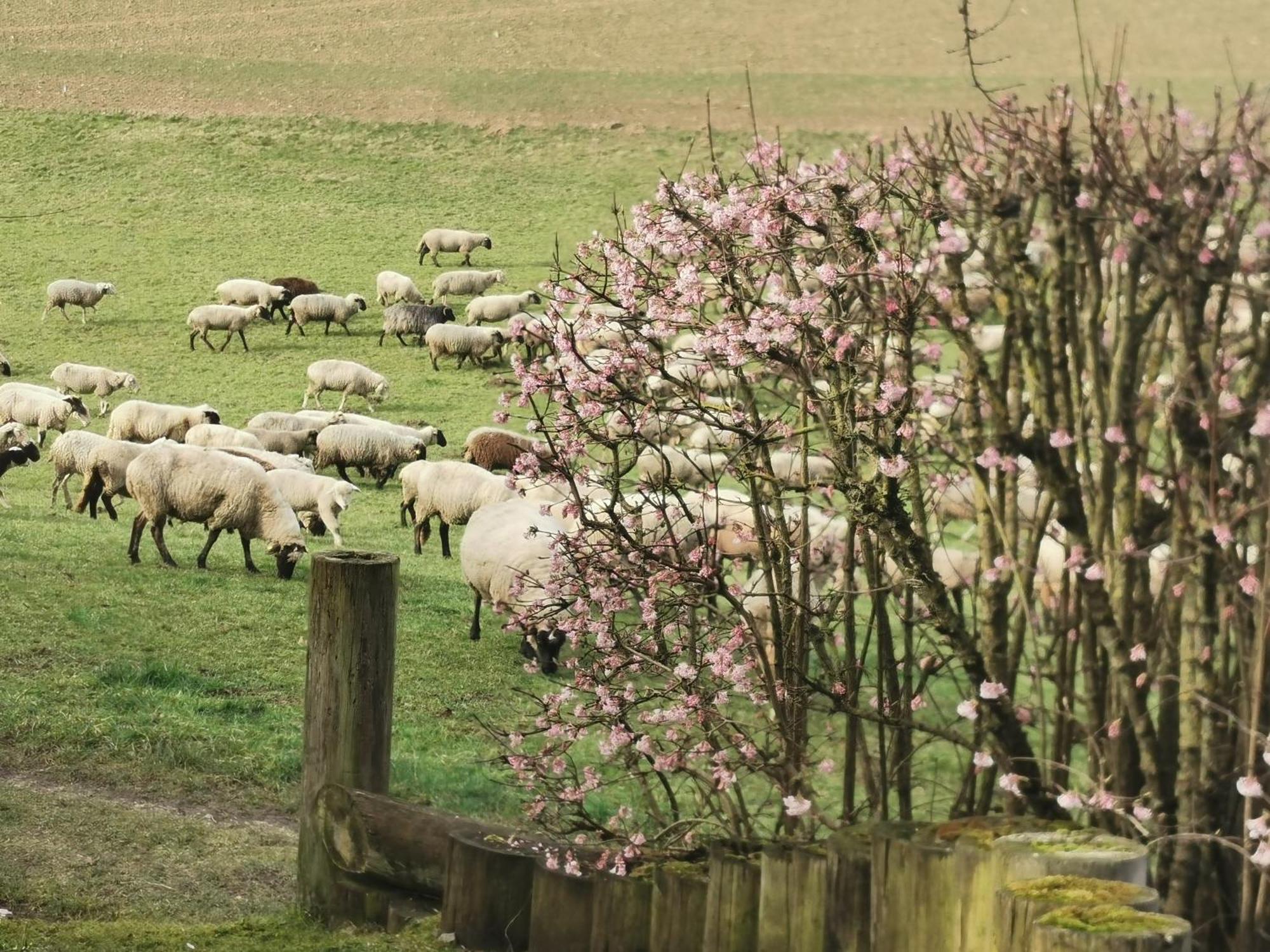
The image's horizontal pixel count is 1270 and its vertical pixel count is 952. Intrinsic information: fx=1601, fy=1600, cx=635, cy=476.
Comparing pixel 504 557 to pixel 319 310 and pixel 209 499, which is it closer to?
pixel 209 499

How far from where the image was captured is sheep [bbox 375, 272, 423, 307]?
23.7 meters

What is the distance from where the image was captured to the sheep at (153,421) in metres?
15.9

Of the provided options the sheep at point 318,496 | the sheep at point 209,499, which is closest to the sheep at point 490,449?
the sheep at point 318,496

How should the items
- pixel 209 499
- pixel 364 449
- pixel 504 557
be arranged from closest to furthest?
pixel 504 557, pixel 209 499, pixel 364 449

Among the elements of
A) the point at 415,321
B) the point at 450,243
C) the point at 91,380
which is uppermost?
the point at 450,243

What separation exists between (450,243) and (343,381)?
725 centimetres

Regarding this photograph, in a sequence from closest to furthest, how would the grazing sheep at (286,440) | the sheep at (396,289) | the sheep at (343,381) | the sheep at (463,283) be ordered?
1. the grazing sheep at (286,440)
2. the sheep at (343,381)
3. the sheep at (396,289)
4. the sheep at (463,283)

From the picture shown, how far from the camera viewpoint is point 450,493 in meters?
12.6

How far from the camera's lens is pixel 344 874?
3729 millimetres

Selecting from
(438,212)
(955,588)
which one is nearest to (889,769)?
(955,588)

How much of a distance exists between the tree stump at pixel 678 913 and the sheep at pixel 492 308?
19.8 metres

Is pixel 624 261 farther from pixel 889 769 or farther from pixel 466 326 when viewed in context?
pixel 466 326

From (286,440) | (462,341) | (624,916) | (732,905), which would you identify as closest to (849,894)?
(732,905)

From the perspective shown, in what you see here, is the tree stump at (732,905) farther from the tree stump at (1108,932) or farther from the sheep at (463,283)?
the sheep at (463,283)
